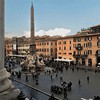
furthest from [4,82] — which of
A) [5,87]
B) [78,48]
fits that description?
[78,48]

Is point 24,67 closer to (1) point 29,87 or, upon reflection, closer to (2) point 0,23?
(1) point 29,87

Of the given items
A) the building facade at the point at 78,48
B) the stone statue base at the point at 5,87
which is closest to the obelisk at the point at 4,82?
the stone statue base at the point at 5,87

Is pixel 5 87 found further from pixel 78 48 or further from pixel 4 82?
pixel 78 48

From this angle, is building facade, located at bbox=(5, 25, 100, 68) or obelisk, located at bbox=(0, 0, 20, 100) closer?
obelisk, located at bbox=(0, 0, 20, 100)

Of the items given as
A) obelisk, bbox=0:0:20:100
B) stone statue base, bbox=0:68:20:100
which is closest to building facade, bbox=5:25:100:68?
obelisk, bbox=0:0:20:100

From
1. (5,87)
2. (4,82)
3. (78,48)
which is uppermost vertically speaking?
(78,48)

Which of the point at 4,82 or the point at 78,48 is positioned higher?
the point at 78,48

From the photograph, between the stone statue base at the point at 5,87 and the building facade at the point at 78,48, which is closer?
the stone statue base at the point at 5,87

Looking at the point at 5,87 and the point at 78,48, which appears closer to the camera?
the point at 5,87

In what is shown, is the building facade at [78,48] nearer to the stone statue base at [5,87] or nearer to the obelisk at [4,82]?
the obelisk at [4,82]

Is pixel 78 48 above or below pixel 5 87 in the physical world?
above

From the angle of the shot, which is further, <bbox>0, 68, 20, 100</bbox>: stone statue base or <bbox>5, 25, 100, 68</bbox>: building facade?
<bbox>5, 25, 100, 68</bbox>: building facade

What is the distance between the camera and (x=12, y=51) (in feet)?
326

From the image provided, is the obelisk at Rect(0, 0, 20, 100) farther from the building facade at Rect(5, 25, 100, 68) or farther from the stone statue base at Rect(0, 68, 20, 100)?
the building facade at Rect(5, 25, 100, 68)
